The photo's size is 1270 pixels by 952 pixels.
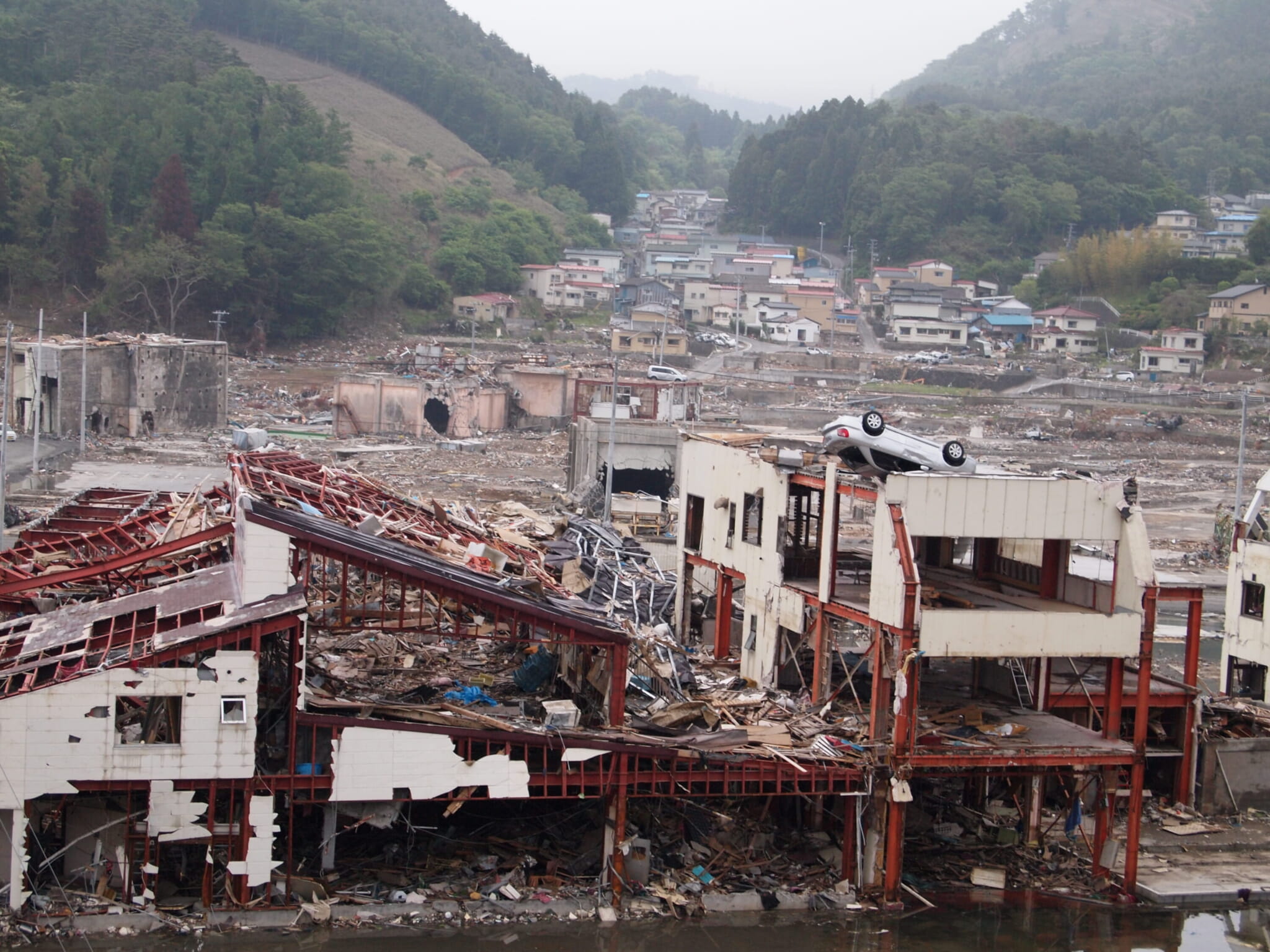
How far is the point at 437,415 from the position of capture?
5456cm

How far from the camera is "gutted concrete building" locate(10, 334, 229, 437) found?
1816 inches

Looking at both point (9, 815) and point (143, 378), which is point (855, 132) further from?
point (9, 815)

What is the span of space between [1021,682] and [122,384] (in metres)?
38.1

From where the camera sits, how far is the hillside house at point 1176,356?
7462cm

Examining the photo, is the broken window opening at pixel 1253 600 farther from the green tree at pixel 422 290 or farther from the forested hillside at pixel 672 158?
the forested hillside at pixel 672 158

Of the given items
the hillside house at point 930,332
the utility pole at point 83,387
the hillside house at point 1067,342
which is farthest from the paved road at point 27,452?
the hillside house at point 1067,342

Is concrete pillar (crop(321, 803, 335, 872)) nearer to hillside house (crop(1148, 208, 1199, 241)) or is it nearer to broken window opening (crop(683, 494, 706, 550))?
broken window opening (crop(683, 494, 706, 550))

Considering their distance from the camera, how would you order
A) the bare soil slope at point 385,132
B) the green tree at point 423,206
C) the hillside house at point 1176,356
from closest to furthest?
the hillside house at point 1176,356
the green tree at point 423,206
the bare soil slope at point 385,132

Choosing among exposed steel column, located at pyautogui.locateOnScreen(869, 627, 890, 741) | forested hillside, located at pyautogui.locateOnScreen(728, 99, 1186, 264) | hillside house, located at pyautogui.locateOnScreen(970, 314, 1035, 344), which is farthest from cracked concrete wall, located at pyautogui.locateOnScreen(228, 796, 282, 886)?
forested hillside, located at pyautogui.locateOnScreen(728, 99, 1186, 264)

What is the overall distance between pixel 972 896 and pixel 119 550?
41.0 feet

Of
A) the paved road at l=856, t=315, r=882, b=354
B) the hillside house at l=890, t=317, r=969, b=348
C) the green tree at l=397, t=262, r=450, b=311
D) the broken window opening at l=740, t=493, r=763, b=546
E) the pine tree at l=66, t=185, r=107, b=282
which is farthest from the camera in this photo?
the hillside house at l=890, t=317, r=969, b=348

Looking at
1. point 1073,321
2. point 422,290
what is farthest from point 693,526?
point 1073,321

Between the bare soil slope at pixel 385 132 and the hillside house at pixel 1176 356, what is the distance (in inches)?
1859

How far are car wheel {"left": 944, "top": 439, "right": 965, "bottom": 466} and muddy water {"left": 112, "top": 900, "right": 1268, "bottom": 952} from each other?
5705mm
